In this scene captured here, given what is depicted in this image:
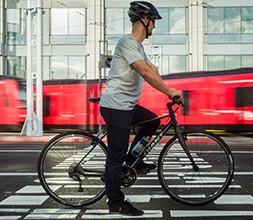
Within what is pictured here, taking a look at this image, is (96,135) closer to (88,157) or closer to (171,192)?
(88,157)

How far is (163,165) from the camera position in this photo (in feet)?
15.2

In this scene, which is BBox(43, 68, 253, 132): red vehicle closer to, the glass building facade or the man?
the glass building facade

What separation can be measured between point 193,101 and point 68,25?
814 inches

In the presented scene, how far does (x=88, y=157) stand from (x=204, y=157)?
1.25 m

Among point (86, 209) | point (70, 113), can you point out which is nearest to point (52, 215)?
point (86, 209)

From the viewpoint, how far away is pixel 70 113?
24703 millimetres

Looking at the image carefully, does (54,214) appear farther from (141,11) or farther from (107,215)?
(141,11)

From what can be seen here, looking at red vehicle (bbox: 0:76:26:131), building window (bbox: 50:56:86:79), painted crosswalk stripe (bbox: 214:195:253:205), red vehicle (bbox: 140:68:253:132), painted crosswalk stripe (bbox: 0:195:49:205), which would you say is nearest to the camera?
painted crosswalk stripe (bbox: 214:195:253:205)

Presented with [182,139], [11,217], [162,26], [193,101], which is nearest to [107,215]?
[11,217]

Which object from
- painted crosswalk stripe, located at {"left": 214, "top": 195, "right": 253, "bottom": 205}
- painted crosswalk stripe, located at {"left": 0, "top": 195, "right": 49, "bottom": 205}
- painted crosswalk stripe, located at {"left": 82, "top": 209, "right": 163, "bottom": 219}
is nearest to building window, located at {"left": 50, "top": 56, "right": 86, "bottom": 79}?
painted crosswalk stripe, located at {"left": 0, "top": 195, "right": 49, "bottom": 205}

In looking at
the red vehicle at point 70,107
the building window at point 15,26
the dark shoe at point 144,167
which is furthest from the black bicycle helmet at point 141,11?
the building window at point 15,26

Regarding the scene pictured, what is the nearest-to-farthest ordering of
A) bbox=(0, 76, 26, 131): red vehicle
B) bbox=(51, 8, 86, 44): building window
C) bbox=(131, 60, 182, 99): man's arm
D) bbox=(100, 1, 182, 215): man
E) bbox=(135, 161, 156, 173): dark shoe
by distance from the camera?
bbox=(131, 60, 182, 99): man's arm < bbox=(100, 1, 182, 215): man < bbox=(135, 161, 156, 173): dark shoe < bbox=(0, 76, 26, 131): red vehicle < bbox=(51, 8, 86, 44): building window

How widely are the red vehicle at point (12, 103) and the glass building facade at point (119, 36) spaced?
14050 mm

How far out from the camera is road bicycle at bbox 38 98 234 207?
4668mm
